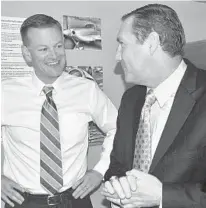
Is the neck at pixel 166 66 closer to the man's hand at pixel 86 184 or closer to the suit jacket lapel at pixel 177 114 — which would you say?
the suit jacket lapel at pixel 177 114

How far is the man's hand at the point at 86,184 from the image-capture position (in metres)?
1.79

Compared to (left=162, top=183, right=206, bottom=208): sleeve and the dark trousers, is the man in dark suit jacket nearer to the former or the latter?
(left=162, top=183, right=206, bottom=208): sleeve

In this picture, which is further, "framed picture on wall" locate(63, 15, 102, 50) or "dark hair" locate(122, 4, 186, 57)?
"framed picture on wall" locate(63, 15, 102, 50)

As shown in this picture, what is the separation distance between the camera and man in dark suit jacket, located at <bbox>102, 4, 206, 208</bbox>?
3.91 ft

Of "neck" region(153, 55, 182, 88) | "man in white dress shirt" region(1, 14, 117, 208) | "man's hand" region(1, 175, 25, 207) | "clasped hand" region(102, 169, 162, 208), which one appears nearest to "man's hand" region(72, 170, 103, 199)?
"man in white dress shirt" region(1, 14, 117, 208)

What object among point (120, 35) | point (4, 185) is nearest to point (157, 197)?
point (120, 35)

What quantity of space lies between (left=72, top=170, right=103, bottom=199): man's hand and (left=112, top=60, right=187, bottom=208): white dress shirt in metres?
0.56

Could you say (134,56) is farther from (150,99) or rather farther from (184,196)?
(184,196)

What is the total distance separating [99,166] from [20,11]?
101 cm

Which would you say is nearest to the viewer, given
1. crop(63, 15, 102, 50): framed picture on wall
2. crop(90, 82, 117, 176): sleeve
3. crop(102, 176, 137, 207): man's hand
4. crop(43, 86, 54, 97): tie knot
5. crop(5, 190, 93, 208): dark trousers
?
crop(102, 176, 137, 207): man's hand

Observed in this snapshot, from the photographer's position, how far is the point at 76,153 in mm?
1848

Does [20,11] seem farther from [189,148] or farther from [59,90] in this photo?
[189,148]

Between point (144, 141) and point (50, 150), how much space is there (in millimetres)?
568

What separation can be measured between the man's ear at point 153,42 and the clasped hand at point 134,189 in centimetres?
53
